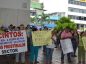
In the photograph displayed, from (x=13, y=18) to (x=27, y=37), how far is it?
20.7 feet

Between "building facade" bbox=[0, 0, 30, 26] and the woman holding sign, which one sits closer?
the woman holding sign

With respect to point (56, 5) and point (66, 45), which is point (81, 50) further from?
point (56, 5)

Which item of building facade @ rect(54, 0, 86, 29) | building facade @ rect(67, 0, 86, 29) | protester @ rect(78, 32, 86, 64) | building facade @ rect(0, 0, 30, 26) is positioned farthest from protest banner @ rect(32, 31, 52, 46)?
building facade @ rect(67, 0, 86, 29)

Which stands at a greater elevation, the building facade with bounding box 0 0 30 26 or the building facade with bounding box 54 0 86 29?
the building facade with bounding box 54 0 86 29

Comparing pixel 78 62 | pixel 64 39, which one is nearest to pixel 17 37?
pixel 64 39

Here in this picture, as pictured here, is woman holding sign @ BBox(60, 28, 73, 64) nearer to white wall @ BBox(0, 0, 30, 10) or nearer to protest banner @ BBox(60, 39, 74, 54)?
protest banner @ BBox(60, 39, 74, 54)

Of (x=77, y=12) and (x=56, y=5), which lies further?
(x=56, y=5)

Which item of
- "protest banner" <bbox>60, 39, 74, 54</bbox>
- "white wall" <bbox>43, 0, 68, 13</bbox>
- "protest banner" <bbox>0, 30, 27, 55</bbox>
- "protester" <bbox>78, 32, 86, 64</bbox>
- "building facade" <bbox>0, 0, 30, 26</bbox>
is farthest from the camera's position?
"white wall" <bbox>43, 0, 68, 13</bbox>

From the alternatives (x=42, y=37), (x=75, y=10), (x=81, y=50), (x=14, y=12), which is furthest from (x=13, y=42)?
(x=75, y=10)

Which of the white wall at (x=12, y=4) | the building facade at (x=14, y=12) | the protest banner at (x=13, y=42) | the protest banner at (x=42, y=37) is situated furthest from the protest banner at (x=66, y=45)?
the white wall at (x=12, y=4)

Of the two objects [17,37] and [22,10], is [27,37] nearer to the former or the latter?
[17,37]

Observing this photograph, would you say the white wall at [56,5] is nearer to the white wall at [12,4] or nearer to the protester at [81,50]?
the white wall at [12,4]

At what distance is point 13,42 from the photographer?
43.4 ft

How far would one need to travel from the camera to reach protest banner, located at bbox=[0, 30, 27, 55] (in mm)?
12953
